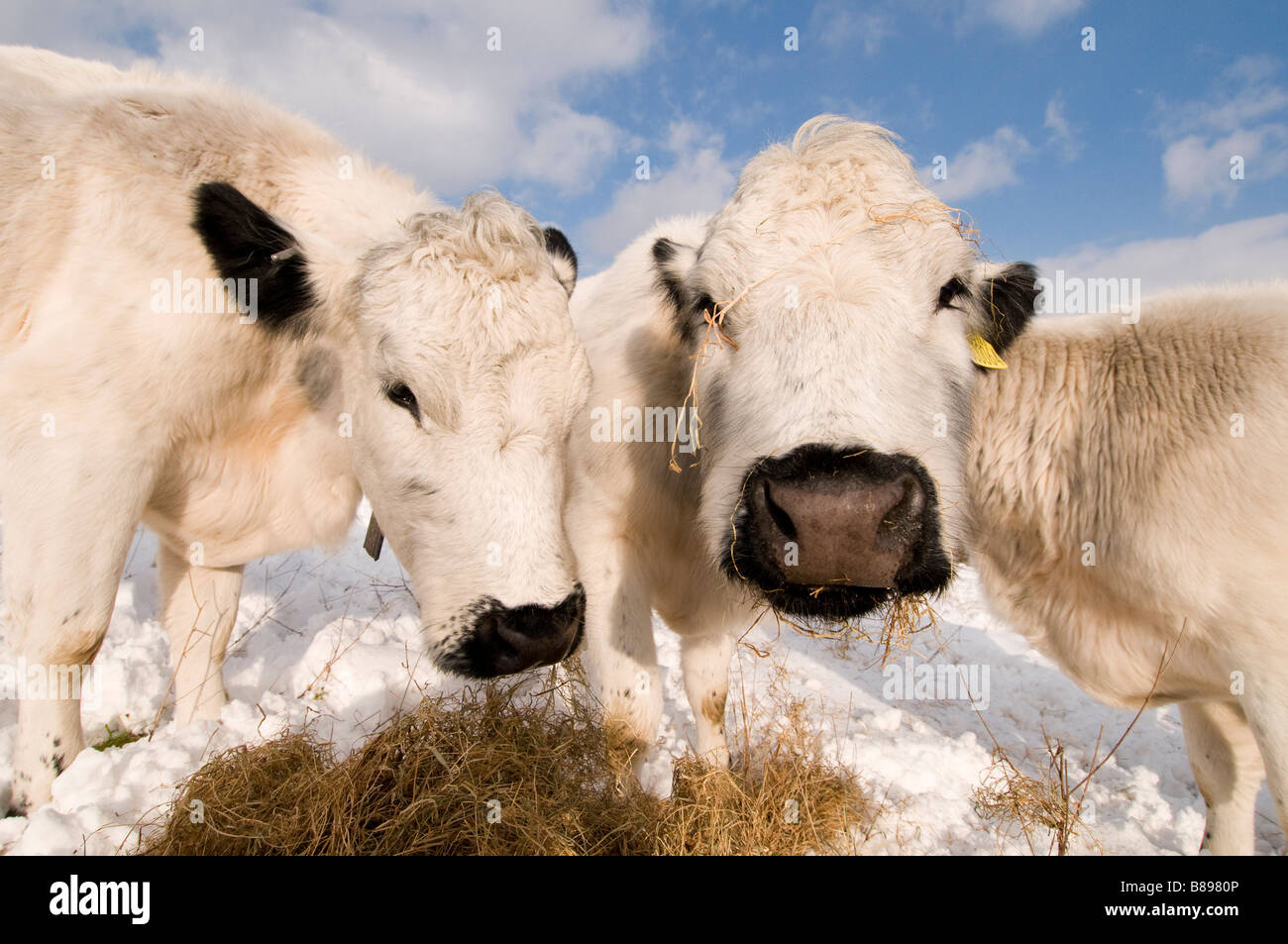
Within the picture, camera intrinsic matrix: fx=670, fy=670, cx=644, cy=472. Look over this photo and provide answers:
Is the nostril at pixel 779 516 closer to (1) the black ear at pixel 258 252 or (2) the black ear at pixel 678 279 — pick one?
(2) the black ear at pixel 678 279

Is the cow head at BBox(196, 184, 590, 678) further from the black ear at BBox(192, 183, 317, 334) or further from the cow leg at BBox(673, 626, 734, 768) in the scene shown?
the cow leg at BBox(673, 626, 734, 768)

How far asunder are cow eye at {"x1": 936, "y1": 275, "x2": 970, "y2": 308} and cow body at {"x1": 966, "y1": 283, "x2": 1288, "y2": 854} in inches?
27.5

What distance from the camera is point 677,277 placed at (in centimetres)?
358

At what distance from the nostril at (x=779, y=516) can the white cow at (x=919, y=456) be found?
0.01 m

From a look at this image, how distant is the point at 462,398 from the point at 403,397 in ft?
1.17

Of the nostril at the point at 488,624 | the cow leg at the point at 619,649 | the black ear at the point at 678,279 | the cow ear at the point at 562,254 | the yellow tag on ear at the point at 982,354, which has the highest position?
the cow ear at the point at 562,254

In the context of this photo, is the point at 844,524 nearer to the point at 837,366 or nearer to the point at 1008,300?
the point at 837,366

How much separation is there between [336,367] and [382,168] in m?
1.43

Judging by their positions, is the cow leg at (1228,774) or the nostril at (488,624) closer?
the nostril at (488,624)

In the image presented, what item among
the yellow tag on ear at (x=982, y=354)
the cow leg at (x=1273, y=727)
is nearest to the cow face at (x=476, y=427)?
the yellow tag on ear at (x=982, y=354)

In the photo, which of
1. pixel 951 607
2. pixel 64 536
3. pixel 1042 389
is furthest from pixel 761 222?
pixel 951 607

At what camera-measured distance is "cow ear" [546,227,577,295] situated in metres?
3.87

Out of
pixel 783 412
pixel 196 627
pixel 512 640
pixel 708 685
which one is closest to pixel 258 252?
pixel 512 640

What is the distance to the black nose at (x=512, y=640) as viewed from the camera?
2674mm
